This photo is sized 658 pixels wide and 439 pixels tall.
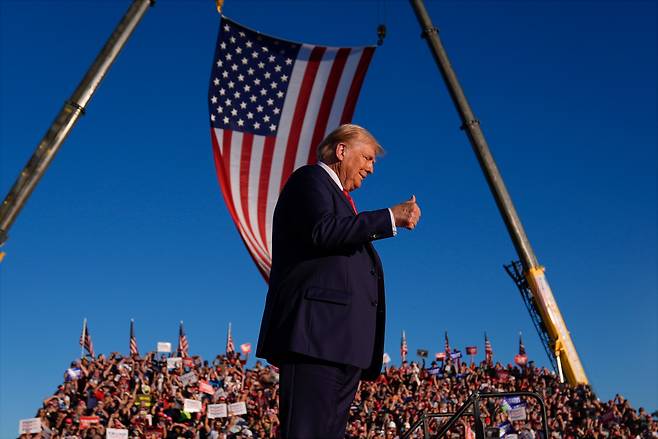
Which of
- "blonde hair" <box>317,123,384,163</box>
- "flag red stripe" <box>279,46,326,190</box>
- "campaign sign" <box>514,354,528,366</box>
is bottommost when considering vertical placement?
"blonde hair" <box>317,123,384,163</box>

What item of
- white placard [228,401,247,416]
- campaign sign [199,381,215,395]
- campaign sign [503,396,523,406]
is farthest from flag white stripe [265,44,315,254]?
campaign sign [503,396,523,406]

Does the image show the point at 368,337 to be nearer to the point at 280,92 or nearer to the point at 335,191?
the point at 335,191

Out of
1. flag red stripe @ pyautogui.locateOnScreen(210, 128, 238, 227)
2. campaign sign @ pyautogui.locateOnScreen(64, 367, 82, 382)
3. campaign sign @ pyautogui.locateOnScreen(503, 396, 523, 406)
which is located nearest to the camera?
flag red stripe @ pyautogui.locateOnScreen(210, 128, 238, 227)

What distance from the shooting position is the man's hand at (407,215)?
8.66ft

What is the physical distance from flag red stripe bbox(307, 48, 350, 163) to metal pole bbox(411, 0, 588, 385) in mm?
6761

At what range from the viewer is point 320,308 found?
251 centimetres

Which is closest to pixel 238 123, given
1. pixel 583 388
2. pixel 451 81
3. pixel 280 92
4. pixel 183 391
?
pixel 280 92

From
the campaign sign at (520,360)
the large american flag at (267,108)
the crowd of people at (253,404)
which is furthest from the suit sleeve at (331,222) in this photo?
the campaign sign at (520,360)

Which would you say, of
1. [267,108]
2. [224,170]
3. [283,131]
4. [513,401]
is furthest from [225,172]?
[513,401]

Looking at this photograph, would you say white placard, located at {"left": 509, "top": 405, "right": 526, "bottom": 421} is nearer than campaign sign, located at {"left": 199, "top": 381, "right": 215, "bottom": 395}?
Yes

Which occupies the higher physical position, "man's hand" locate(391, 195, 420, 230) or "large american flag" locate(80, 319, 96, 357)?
"large american flag" locate(80, 319, 96, 357)

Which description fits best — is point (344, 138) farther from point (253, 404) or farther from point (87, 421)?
point (253, 404)

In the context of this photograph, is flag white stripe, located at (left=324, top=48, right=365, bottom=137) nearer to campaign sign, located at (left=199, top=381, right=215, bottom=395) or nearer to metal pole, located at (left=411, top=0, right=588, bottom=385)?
campaign sign, located at (left=199, top=381, right=215, bottom=395)

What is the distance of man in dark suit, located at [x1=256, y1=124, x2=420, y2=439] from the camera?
2431 millimetres
